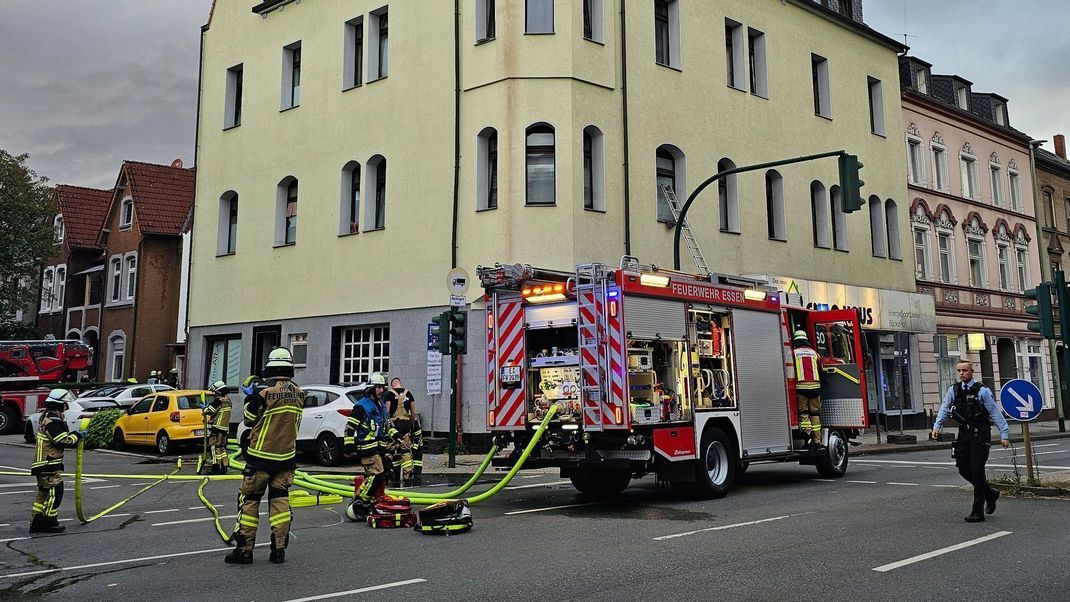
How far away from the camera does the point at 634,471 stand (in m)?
11.0

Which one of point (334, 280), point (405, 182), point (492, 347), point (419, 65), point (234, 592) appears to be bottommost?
point (234, 592)

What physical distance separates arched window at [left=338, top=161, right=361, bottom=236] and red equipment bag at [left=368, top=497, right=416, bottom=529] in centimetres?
1408

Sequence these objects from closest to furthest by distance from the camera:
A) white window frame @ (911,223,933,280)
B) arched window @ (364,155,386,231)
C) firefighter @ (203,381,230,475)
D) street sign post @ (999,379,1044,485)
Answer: street sign post @ (999,379,1044,485) < firefighter @ (203,381,230,475) < arched window @ (364,155,386,231) < white window frame @ (911,223,933,280)

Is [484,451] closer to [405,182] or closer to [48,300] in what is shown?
[405,182]

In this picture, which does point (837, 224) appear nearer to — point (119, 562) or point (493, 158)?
A: point (493, 158)

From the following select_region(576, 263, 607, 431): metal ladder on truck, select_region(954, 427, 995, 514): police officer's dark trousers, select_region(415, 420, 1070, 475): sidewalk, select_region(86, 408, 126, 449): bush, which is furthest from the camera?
select_region(86, 408, 126, 449): bush

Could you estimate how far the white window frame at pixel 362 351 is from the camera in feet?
71.1

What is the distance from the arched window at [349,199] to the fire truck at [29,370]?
12947 mm

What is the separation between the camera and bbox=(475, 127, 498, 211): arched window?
2022 centimetres

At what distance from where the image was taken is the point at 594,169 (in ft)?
67.1

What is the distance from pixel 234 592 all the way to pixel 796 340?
963 centimetres

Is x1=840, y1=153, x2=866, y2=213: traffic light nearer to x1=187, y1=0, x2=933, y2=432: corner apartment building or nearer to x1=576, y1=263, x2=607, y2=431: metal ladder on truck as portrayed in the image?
x1=187, y1=0, x2=933, y2=432: corner apartment building

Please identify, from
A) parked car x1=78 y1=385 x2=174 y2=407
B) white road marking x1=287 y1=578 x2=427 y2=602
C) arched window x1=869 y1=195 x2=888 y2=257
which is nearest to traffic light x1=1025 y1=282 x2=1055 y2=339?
arched window x1=869 y1=195 x2=888 y2=257

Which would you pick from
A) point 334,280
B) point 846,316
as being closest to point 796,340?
point 846,316
